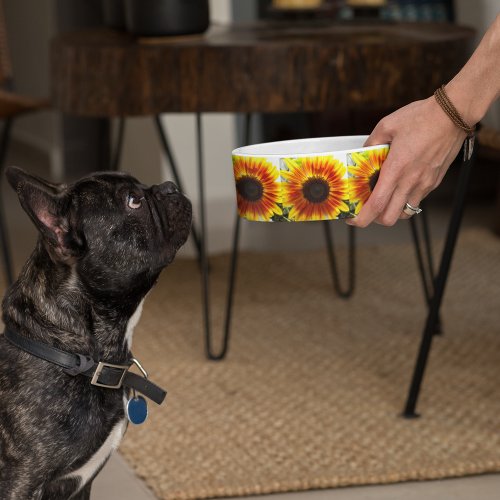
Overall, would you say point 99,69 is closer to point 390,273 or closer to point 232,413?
point 232,413

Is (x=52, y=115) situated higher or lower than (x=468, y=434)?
lower

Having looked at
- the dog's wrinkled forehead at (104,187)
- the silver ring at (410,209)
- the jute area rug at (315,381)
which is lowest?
the jute area rug at (315,381)

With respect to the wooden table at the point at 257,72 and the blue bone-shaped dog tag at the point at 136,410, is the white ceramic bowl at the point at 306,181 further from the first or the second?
the wooden table at the point at 257,72

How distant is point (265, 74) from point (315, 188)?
68 centimetres

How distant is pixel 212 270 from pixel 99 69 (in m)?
1.07

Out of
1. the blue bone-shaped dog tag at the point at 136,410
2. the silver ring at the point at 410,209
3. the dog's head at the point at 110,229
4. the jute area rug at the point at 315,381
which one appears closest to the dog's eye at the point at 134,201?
the dog's head at the point at 110,229

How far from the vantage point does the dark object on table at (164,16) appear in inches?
88.8

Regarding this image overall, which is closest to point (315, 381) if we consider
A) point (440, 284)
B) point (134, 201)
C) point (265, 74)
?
A: point (440, 284)

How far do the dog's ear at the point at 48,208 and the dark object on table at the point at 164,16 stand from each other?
0.89 metres

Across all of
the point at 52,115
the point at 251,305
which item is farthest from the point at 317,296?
the point at 52,115

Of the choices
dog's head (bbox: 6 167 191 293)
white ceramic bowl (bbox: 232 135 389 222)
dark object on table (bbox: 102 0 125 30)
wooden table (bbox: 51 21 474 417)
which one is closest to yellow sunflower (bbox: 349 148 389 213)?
white ceramic bowl (bbox: 232 135 389 222)

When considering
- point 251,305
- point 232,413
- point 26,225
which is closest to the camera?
point 232,413

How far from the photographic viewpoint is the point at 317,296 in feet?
9.55

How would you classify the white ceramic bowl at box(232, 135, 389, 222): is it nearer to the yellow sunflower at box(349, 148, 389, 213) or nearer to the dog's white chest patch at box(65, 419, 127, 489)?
the yellow sunflower at box(349, 148, 389, 213)
